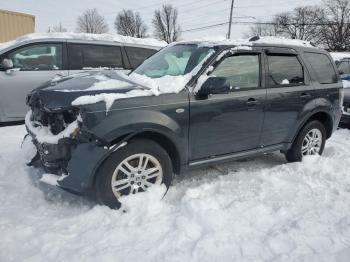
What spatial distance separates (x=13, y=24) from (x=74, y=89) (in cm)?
1517

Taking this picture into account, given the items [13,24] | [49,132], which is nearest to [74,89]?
[49,132]

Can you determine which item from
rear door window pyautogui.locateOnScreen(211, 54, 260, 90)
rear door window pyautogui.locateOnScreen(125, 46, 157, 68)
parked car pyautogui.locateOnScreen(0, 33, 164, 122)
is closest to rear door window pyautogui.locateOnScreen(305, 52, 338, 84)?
rear door window pyautogui.locateOnScreen(211, 54, 260, 90)

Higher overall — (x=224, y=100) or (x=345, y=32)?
(x=345, y=32)

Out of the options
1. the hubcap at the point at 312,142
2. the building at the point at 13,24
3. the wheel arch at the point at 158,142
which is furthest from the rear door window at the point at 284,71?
the building at the point at 13,24

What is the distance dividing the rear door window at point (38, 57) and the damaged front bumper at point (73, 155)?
382cm

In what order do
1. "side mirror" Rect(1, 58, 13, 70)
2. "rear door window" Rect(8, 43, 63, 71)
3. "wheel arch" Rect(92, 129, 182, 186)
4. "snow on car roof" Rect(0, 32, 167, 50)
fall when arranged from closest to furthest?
"wheel arch" Rect(92, 129, 182, 186)
"side mirror" Rect(1, 58, 13, 70)
"rear door window" Rect(8, 43, 63, 71)
"snow on car roof" Rect(0, 32, 167, 50)

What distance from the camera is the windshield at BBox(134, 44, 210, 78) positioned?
13.7 ft

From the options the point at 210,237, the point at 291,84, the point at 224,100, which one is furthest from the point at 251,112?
the point at 210,237

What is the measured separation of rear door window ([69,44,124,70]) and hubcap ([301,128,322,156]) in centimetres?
417

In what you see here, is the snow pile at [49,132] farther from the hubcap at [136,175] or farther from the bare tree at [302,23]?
the bare tree at [302,23]

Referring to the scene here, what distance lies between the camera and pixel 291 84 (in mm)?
4840

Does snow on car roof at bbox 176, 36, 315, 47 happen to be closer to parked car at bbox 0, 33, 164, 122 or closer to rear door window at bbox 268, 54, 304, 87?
rear door window at bbox 268, 54, 304, 87

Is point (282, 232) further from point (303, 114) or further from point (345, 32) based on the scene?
point (345, 32)

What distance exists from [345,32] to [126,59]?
6215cm
